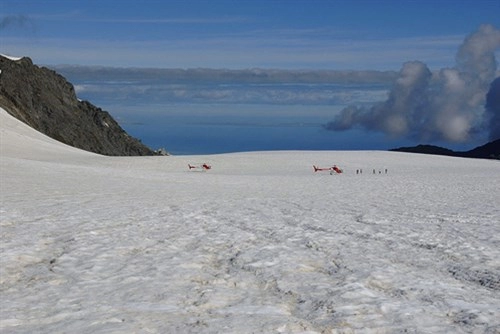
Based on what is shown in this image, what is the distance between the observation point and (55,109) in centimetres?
9425

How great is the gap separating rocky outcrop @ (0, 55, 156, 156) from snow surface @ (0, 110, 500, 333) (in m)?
67.1

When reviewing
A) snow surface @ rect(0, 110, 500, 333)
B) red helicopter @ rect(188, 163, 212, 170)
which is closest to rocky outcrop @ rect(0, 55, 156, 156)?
red helicopter @ rect(188, 163, 212, 170)

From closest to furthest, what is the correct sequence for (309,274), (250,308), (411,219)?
(250,308)
(309,274)
(411,219)

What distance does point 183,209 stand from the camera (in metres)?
17.8

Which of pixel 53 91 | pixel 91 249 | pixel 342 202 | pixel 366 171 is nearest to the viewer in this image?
pixel 91 249

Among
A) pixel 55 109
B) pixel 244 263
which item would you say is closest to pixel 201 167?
pixel 244 263

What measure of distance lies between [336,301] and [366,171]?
41.3 meters

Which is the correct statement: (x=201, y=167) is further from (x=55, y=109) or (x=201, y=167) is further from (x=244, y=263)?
(x=55, y=109)

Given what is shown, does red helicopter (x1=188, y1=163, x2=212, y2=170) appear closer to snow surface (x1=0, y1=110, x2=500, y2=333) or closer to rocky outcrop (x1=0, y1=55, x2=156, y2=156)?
snow surface (x1=0, y1=110, x2=500, y2=333)

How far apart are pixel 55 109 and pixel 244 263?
87.9m

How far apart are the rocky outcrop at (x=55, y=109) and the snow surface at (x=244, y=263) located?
67055 millimetres

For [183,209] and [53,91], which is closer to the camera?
[183,209]

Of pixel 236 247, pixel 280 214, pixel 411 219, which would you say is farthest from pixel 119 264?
pixel 411 219

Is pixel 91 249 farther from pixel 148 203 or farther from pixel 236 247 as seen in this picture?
pixel 148 203
